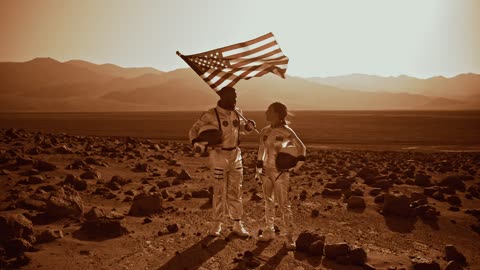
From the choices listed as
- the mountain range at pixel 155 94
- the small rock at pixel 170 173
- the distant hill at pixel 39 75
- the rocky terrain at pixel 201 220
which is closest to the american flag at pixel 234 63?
the rocky terrain at pixel 201 220

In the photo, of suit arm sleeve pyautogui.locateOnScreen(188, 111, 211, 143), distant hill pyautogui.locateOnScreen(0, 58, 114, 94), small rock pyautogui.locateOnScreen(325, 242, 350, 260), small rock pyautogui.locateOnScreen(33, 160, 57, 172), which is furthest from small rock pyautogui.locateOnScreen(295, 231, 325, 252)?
distant hill pyautogui.locateOnScreen(0, 58, 114, 94)

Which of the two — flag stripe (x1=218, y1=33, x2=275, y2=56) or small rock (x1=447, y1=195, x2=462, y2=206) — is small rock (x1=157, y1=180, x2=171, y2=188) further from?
small rock (x1=447, y1=195, x2=462, y2=206)

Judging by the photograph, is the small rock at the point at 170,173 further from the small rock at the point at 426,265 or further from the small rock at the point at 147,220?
the small rock at the point at 426,265

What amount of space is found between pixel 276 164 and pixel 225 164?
857 millimetres

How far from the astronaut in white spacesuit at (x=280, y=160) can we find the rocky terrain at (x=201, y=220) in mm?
336

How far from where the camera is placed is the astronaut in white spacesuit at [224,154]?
5941mm

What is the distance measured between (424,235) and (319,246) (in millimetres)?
2396

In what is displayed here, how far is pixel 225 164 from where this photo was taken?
5953mm

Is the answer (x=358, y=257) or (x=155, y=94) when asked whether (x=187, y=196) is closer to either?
(x=358, y=257)

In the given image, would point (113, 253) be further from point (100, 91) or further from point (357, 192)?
point (100, 91)

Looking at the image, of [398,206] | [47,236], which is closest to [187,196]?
[47,236]

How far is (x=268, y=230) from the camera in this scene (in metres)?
5.93

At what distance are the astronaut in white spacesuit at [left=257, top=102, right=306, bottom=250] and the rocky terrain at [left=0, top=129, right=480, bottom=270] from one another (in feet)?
1.10

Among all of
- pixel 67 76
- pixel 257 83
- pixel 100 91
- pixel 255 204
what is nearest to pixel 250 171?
pixel 255 204
